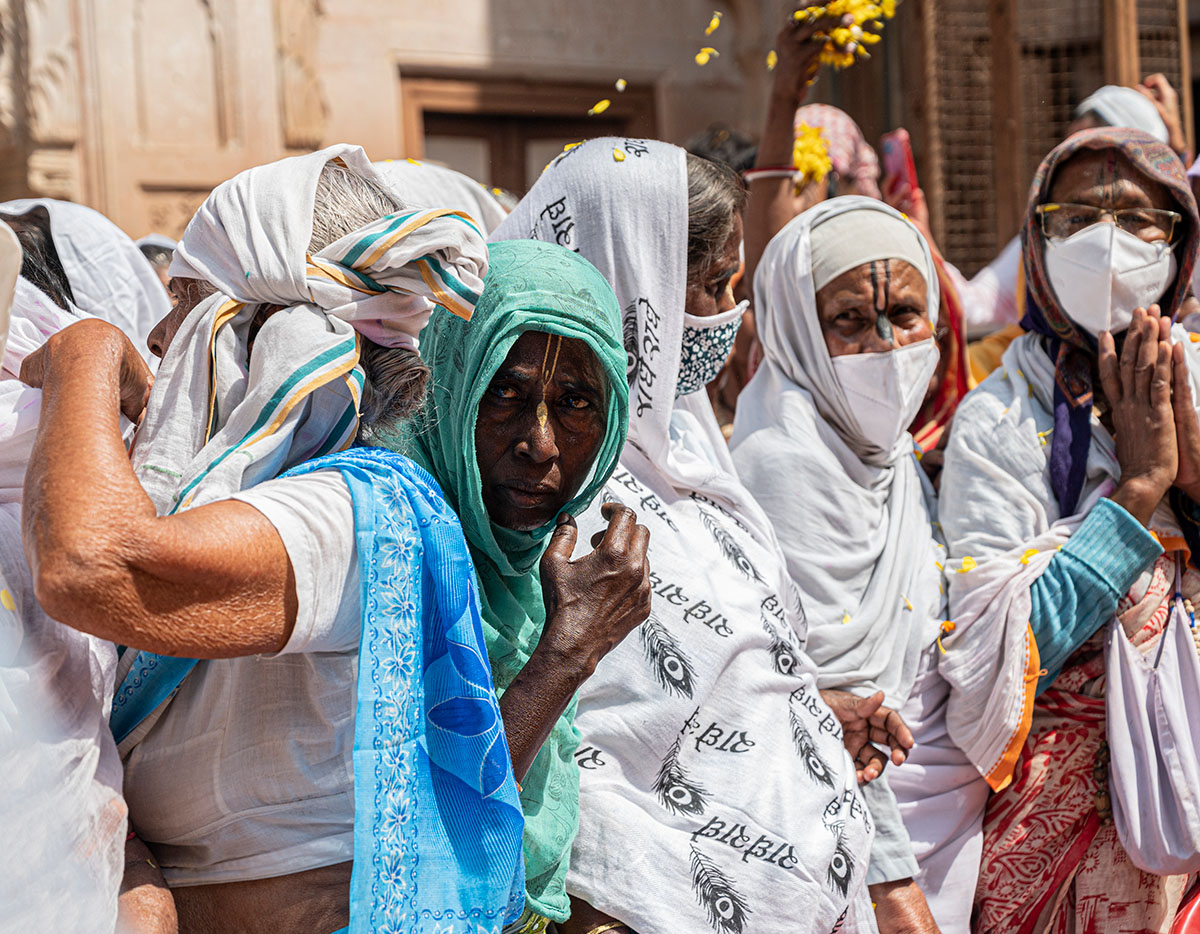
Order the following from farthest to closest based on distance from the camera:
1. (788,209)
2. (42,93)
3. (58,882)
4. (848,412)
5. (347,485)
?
(42,93) → (788,209) → (848,412) → (347,485) → (58,882)

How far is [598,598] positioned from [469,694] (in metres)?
0.26

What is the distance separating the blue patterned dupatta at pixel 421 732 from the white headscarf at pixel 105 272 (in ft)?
4.61

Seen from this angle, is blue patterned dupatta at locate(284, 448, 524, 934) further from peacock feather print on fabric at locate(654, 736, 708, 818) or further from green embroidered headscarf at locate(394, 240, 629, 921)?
peacock feather print on fabric at locate(654, 736, 708, 818)

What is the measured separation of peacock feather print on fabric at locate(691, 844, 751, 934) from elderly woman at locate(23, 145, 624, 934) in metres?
0.46

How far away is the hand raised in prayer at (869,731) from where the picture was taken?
7.43 feet

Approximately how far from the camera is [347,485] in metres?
1.27

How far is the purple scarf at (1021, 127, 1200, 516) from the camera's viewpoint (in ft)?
8.29

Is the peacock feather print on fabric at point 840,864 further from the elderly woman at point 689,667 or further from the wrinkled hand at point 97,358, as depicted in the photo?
the wrinkled hand at point 97,358

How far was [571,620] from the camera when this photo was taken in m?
1.52

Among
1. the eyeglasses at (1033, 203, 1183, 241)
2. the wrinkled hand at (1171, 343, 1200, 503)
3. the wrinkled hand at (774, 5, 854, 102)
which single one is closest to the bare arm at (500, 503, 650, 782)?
the wrinkled hand at (1171, 343, 1200, 503)

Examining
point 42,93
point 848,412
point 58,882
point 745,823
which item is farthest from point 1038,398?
point 42,93

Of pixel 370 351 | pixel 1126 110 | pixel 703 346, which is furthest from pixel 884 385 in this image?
pixel 1126 110

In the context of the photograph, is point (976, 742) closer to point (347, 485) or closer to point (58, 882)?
point (347, 485)

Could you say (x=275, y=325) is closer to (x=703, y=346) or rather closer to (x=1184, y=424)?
(x=703, y=346)
